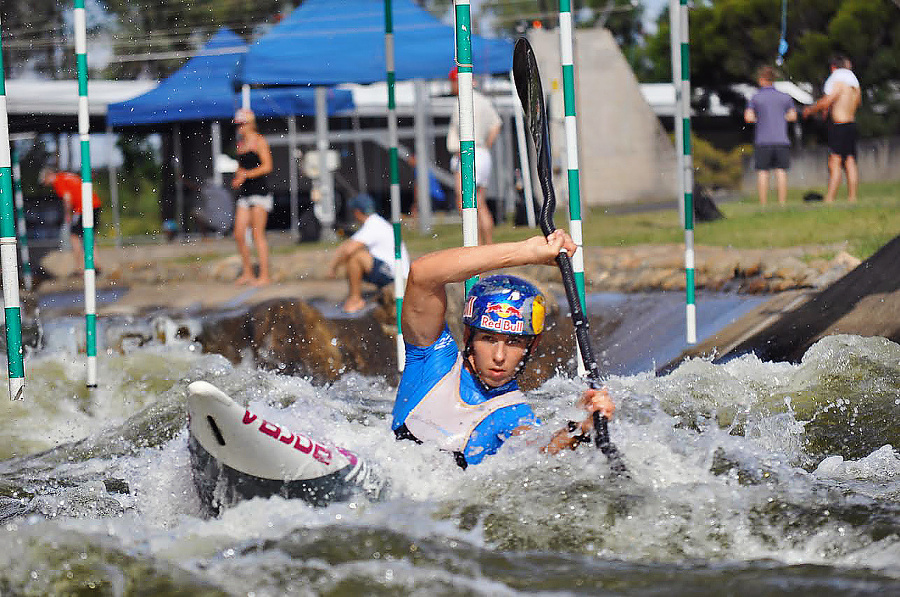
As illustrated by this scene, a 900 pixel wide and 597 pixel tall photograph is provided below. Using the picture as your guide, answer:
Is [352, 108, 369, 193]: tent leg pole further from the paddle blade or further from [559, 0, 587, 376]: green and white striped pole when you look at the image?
the paddle blade

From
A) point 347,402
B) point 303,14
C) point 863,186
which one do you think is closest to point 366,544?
point 347,402

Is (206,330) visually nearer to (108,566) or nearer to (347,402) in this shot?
(347,402)

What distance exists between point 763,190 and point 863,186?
872mm

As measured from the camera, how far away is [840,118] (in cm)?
933

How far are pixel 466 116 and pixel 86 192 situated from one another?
269 centimetres

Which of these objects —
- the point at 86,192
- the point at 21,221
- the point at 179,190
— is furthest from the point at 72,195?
the point at 86,192

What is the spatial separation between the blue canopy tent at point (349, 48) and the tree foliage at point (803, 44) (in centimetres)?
350

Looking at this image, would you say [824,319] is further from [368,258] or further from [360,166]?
[360,166]

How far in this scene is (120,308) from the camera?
11.8 metres

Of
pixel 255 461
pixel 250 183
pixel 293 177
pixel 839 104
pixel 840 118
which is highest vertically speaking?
pixel 839 104

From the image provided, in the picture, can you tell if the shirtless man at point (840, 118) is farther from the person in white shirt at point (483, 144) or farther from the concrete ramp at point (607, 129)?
the concrete ramp at point (607, 129)

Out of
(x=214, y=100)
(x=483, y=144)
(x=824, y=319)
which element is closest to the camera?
(x=824, y=319)

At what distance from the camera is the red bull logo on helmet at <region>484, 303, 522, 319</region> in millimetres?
4207

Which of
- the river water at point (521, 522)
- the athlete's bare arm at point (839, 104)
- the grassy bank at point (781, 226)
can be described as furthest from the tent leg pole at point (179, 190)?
the river water at point (521, 522)
